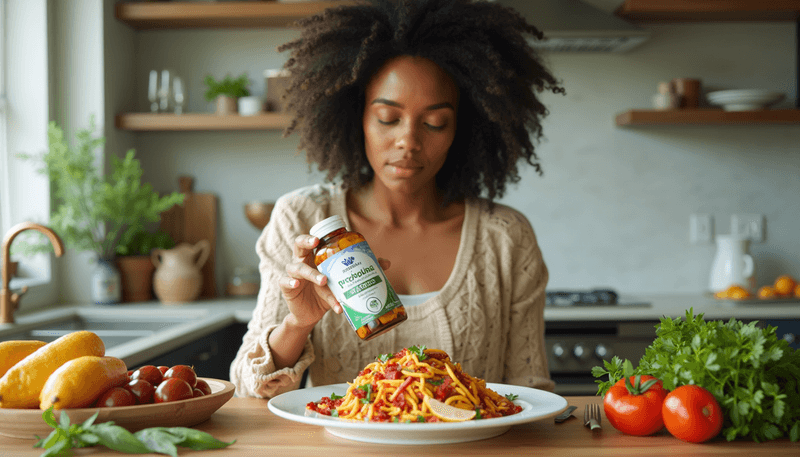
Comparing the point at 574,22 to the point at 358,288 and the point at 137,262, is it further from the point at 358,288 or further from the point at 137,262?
the point at 358,288

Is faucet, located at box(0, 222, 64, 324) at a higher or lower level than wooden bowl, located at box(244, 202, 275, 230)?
lower

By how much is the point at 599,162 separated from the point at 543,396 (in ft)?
7.57

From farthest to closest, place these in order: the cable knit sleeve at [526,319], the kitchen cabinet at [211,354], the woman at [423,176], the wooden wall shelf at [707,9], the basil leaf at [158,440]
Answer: the wooden wall shelf at [707,9], the kitchen cabinet at [211,354], the cable knit sleeve at [526,319], the woman at [423,176], the basil leaf at [158,440]

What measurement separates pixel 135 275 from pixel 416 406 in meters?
2.20

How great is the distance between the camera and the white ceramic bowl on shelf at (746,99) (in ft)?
9.32

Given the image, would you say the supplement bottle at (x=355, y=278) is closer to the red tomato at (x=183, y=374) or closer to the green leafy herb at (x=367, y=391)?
the green leafy herb at (x=367, y=391)

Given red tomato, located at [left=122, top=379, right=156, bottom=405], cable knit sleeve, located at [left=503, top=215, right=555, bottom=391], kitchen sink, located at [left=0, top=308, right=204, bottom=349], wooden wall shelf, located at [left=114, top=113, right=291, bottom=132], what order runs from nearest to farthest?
1. red tomato, located at [left=122, top=379, right=156, bottom=405]
2. cable knit sleeve, located at [left=503, top=215, right=555, bottom=391]
3. kitchen sink, located at [left=0, top=308, right=204, bottom=349]
4. wooden wall shelf, located at [left=114, top=113, right=291, bottom=132]

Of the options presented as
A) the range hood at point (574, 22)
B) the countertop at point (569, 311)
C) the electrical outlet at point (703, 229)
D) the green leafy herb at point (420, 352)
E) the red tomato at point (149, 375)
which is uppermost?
the range hood at point (574, 22)

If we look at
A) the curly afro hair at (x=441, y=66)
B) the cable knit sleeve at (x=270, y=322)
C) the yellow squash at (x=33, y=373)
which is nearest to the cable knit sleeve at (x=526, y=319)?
the curly afro hair at (x=441, y=66)

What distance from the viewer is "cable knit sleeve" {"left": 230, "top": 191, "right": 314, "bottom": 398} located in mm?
1206

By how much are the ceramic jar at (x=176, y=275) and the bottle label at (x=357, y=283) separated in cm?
203

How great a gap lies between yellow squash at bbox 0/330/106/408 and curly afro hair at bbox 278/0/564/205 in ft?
2.46

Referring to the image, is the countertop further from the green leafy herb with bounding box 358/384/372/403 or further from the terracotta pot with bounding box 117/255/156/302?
the green leafy herb with bounding box 358/384/372/403

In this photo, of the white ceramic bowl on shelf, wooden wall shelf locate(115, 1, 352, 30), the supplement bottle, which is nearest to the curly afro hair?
the supplement bottle
